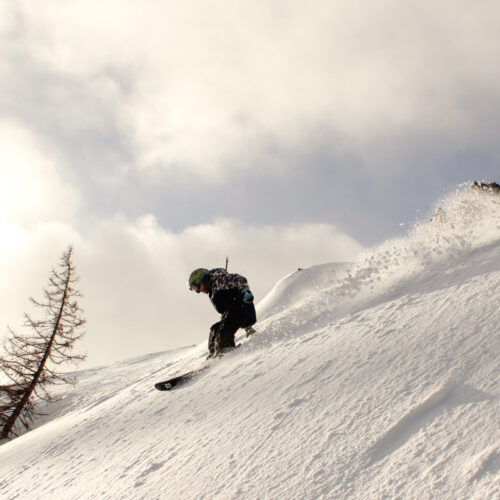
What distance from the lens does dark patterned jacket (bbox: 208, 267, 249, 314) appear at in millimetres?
7695

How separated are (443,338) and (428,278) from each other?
2432 millimetres

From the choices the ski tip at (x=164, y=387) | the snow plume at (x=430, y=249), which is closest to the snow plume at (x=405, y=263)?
the snow plume at (x=430, y=249)

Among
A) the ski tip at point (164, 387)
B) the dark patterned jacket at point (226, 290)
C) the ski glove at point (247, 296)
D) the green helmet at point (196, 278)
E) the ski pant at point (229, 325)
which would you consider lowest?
the ski tip at point (164, 387)

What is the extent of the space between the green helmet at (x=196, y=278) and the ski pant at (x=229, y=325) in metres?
0.93

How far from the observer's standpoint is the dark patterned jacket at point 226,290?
770 cm

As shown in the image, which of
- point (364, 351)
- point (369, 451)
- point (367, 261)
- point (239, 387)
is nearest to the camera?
point (369, 451)

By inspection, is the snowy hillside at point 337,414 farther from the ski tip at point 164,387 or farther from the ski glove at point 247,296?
the ski glove at point 247,296

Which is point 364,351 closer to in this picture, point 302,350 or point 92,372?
point 302,350

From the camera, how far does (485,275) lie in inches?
198

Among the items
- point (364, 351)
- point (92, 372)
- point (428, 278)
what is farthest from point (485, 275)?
point (92, 372)

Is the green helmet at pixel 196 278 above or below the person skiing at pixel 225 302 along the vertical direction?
above

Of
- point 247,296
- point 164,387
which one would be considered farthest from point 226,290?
point 164,387

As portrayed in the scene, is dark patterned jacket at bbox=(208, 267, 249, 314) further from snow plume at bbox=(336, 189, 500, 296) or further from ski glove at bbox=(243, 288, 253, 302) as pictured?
snow plume at bbox=(336, 189, 500, 296)

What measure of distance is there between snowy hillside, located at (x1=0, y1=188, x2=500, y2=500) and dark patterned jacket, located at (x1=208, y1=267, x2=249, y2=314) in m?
1.07
